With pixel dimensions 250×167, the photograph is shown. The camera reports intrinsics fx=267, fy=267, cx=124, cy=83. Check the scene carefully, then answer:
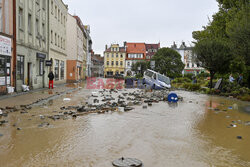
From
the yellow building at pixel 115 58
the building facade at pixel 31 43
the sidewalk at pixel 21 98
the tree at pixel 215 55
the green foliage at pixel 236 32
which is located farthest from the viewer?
the yellow building at pixel 115 58

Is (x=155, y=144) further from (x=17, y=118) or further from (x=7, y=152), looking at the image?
(x=17, y=118)

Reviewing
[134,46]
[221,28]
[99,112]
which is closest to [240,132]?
[99,112]

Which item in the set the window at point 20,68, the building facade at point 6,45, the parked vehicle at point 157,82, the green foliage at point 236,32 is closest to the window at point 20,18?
the building facade at point 6,45

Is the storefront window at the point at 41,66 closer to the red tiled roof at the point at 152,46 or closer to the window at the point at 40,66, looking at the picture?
the window at the point at 40,66

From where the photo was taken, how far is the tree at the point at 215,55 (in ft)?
75.4

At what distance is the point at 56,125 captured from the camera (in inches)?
313

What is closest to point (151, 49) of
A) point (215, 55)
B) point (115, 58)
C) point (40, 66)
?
point (115, 58)

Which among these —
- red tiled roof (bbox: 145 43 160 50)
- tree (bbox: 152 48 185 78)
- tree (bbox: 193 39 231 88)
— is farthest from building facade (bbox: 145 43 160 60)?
tree (bbox: 193 39 231 88)

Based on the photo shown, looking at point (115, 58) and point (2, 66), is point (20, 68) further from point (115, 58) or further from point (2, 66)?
point (115, 58)

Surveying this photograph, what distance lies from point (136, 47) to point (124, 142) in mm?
97864

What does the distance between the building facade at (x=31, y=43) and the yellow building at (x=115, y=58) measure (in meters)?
72.2

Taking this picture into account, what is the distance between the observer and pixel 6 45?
17141mm

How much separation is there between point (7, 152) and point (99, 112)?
5.51m

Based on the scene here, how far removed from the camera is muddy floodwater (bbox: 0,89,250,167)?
4.89 m
